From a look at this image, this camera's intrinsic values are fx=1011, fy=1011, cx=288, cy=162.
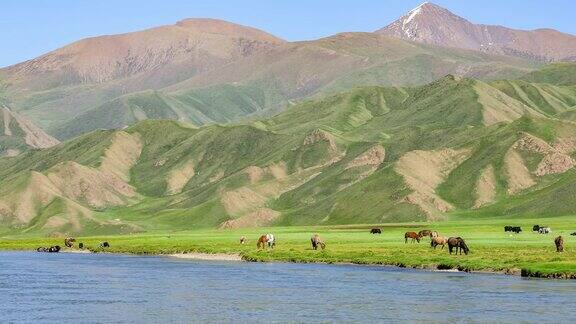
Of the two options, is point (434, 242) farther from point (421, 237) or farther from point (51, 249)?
point (51, 249)

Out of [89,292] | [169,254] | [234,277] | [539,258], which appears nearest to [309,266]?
[234,277]

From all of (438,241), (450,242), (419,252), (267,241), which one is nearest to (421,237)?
(267,241)

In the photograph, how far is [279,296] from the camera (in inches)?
2918

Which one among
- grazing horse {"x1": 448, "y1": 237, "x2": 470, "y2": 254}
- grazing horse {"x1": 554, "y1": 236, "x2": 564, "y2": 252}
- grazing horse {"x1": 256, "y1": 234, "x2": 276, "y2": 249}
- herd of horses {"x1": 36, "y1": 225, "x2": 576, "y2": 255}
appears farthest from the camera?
grazing horse {"x1": 256, "y1": 234, "x2": 276, "y2": 249}

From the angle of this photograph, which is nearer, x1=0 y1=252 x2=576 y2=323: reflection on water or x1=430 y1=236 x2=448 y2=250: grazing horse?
x1=0 y1=252 x2=576 y2=323: reflection on water

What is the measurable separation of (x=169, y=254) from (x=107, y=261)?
53.6ft

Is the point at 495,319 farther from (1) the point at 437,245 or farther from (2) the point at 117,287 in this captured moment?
(1) the point at 437,245

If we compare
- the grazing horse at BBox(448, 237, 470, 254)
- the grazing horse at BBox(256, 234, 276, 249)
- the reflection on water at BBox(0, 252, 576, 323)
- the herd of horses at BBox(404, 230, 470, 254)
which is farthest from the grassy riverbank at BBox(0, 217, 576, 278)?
the reflection on water at BBox(0, 252, 576, 323)

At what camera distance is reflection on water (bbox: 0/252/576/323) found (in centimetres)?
6247

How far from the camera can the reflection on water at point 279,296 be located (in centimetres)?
6247

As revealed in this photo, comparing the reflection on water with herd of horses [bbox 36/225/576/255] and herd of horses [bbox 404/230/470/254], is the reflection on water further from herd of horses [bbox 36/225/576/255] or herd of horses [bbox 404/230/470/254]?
herd of horses [bbox 36/225/576/255]

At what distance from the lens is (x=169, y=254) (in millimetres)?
141625

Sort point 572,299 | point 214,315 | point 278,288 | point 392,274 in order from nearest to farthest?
1. point 214,315
2. point 572,299
3. point 278,288
4. point 392,274

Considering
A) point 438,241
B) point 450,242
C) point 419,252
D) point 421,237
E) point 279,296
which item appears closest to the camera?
point 279,296
